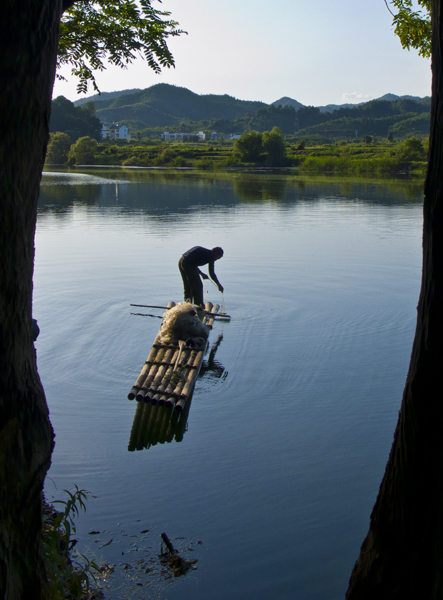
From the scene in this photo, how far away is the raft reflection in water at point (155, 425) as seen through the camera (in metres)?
7.15

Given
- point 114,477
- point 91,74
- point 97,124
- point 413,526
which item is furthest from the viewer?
point 97,124

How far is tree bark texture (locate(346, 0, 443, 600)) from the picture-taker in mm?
2967

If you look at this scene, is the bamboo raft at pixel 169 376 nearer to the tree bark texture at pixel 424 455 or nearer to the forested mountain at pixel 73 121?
the tree bark texture at pixel 424 455

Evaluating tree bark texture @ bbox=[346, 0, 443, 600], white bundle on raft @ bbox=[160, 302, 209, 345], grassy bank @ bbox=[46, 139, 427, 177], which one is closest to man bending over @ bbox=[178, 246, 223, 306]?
white bundle on raft @ bbox=[160, 302, 209, 345]

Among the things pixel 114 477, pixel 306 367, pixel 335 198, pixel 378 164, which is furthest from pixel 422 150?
pixel 114 477

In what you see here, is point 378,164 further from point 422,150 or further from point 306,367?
point 306,367

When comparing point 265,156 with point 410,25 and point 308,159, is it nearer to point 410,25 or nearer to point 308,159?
point 308,159

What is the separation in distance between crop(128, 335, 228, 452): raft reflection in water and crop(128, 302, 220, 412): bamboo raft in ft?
0.48

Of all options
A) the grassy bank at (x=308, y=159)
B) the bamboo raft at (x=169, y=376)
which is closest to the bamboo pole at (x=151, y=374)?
the bamboo raft at (x=169, y=376)

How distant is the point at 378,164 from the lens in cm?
6366

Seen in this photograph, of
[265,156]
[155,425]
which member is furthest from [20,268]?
[265,156]

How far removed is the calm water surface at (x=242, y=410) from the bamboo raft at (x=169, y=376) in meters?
0.39

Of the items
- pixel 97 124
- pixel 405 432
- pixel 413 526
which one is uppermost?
pixel 97 124

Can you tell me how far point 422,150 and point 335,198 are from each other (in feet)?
113
